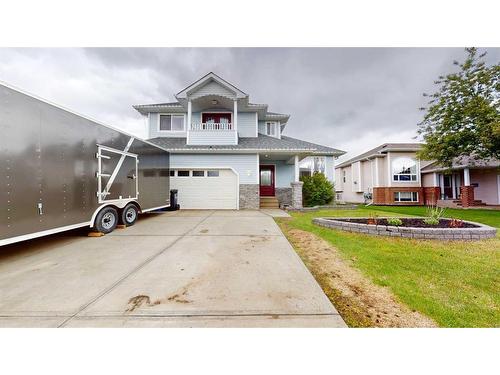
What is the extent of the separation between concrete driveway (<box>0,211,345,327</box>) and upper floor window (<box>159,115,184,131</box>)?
33.9 feet

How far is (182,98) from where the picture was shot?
1184 cm

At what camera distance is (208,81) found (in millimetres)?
11664

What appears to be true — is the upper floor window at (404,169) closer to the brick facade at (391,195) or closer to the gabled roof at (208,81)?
the brick facade at (391,195)

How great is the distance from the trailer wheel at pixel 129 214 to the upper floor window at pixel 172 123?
825 centimetres

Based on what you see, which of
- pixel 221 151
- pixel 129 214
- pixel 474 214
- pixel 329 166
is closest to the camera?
pixel 129 214

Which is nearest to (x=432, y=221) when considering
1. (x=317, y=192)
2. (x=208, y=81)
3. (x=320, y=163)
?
(x=317, y=192)

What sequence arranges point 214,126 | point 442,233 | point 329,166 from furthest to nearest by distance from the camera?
point 329,166 < point 214,126 < point 442,233

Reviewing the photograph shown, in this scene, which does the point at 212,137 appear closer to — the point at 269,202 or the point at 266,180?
the point at 266,180

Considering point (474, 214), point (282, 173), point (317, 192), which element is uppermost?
point (282, 173)

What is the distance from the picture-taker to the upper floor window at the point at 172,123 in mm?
13320

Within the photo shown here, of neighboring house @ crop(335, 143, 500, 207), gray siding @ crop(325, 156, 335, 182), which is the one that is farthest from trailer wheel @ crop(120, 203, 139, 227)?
neighboring house @ crop(335, 143, 500, 207)

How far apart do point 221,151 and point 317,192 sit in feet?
20.2

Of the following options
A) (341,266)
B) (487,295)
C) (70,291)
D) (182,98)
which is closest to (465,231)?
(487,295)

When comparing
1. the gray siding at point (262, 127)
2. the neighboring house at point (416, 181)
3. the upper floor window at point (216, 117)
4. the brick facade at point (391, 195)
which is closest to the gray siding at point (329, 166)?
the neighboring house at point (416, 181)
